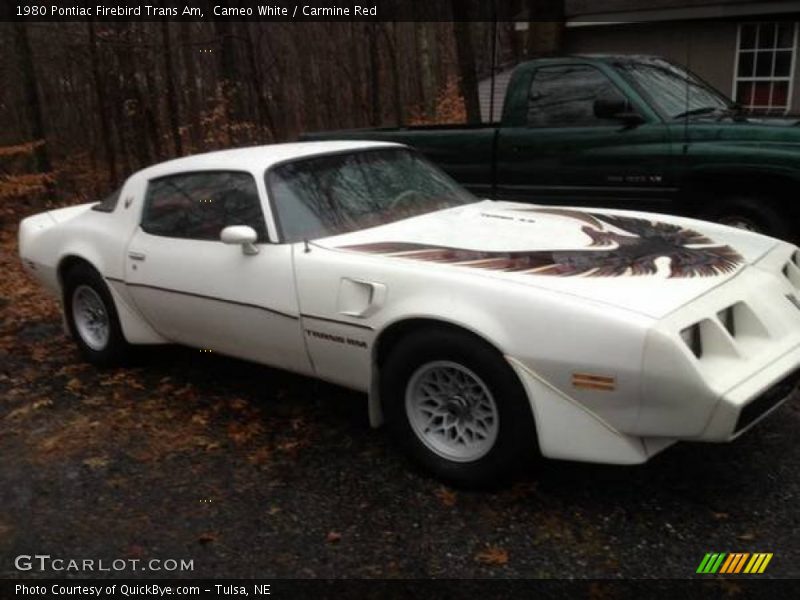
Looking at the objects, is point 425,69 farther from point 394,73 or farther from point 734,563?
point 734,563

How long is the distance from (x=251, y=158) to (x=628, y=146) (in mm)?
3300

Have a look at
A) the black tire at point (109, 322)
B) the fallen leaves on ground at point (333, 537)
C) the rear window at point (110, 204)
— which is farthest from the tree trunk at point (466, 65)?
the fallen leaves on ground at point (333, 537)

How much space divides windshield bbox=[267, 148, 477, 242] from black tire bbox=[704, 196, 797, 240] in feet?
7.72

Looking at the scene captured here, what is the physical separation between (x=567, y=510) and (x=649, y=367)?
2.66 ft

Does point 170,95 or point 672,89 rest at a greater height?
point 672,89

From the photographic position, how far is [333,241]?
391 cm

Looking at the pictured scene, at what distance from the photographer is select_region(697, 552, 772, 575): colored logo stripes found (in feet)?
9.21

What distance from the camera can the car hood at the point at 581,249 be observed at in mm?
3131

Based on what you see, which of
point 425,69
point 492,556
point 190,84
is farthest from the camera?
point 425,69

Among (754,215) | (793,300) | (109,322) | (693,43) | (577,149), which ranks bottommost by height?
(109,322)

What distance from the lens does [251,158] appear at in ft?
14.6

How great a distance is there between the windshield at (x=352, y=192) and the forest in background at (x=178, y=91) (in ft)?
25.4

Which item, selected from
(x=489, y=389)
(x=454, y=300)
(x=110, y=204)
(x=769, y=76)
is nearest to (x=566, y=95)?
(x=110, y=204)
